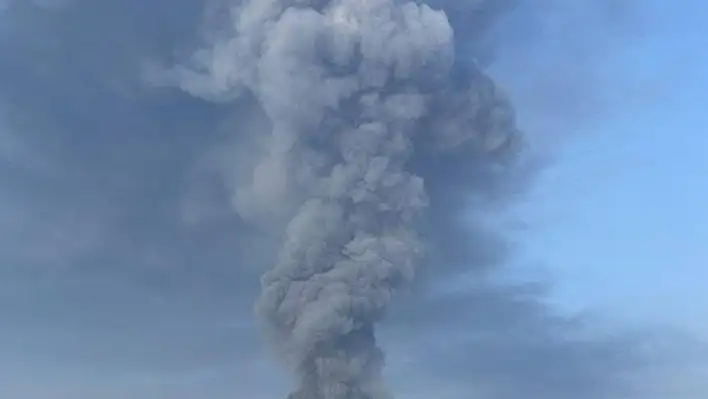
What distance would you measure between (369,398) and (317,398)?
96.0 inches

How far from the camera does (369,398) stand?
168 feet

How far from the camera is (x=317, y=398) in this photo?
2029 inches
